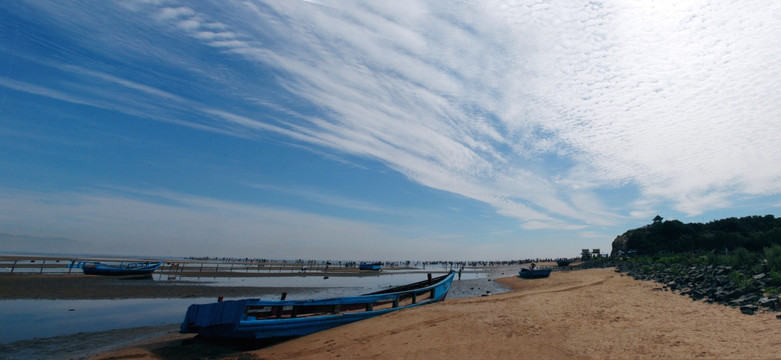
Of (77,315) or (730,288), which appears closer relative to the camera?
(730,288)

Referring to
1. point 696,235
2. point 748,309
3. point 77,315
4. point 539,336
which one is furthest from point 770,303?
point 696,235

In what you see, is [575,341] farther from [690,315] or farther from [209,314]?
[209,314]

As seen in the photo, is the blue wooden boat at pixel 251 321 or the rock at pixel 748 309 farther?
the blue wooden boat at pixel 251 321

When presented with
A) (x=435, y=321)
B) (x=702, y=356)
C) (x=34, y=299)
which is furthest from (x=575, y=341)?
(x=34, y=299)

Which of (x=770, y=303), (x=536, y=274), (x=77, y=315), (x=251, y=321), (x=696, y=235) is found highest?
(x=696, y=235)

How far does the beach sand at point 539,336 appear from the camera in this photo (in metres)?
8.28

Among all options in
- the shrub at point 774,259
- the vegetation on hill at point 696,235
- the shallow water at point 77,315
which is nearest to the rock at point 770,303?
the shrub at point 774,259

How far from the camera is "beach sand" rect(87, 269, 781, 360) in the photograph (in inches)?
326

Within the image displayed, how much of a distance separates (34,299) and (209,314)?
76.8 feet

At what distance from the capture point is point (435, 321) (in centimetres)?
1281

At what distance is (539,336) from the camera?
9992 mm

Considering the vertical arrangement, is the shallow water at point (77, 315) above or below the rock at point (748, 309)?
below

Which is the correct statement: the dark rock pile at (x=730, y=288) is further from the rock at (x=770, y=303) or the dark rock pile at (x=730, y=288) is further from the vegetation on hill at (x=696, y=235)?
the vegetation on hill at (x=696, y=235)

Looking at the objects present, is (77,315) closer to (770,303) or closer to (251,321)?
(251,321)
